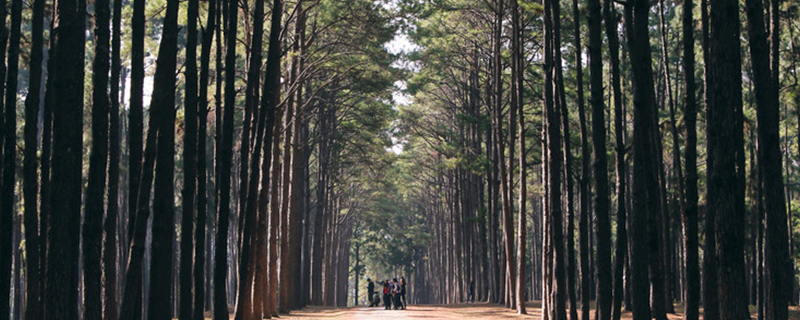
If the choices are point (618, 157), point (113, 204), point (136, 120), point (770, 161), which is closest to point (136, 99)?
point (136, 120)

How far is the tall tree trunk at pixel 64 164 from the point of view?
12.3 metres

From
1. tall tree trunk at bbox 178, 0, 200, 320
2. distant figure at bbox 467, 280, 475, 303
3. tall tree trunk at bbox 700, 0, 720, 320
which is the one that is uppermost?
tall tree trunk at bbox 178, 0, 200, 320

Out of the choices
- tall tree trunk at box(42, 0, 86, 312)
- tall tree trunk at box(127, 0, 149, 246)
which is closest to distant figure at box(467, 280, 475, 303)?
tall tree trunk at box(127, 0, 149, 246)

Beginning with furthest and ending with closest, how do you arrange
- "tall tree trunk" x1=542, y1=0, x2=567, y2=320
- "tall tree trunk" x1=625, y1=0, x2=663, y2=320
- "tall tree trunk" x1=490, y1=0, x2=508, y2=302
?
1. "tall tree trunk" x1=490, y1=0, x2=508, y2=302
2. "tall tree trunk" x1=542, y1=0, x2=567, y2=320
3. "tall tree trunk" x1=625, y1=0, x2=663, y2=320

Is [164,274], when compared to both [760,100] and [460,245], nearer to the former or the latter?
[760,100]

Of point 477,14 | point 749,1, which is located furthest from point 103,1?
point 477,14

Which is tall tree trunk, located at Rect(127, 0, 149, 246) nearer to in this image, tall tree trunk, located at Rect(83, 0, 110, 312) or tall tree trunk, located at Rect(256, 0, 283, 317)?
tall tree trunk, located at Rect(83, 0, 110, 312)

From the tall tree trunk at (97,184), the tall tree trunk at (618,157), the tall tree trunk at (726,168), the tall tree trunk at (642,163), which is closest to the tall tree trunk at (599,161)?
the tall tree trunk at (618,157)

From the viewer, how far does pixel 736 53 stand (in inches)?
500

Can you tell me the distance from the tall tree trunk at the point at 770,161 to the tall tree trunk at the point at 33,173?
41.8ft

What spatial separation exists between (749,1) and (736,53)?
2.46 m

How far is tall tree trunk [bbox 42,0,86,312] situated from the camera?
40.3 ft

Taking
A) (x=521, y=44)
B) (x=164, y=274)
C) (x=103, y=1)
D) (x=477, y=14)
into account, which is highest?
Result: (x=477, y=14)

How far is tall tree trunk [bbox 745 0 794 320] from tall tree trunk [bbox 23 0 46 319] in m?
12.7
